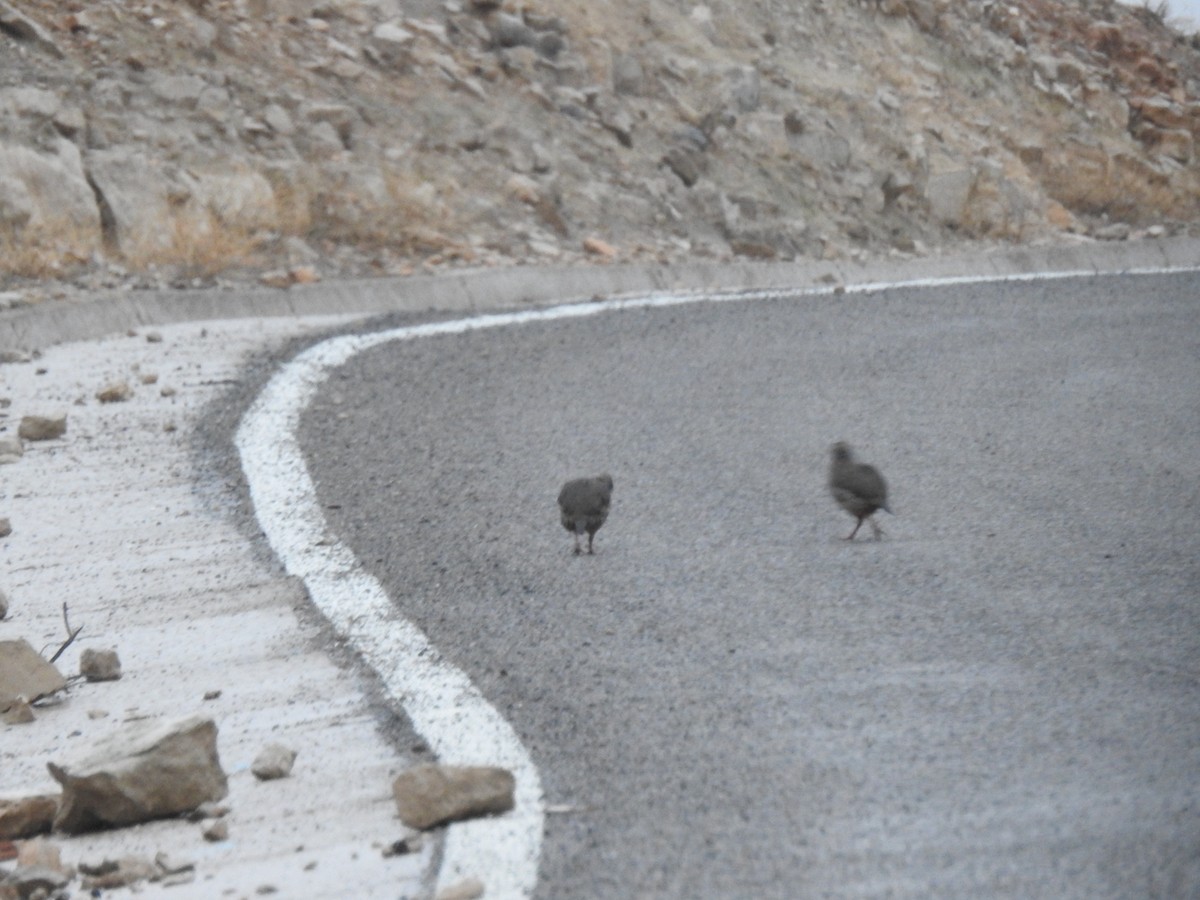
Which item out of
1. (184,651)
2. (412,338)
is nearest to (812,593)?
(184,651)

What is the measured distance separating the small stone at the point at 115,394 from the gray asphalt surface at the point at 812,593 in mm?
1140

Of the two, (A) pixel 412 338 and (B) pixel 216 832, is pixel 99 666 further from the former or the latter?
(A) pixel 412 338

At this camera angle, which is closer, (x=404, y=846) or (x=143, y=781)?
(x=404, y=846)

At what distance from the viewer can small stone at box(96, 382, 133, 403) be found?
990 centimetres

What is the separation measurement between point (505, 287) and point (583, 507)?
352 inches

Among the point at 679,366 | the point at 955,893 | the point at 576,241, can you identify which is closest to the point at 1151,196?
the point at 576,241

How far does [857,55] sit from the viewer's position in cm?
2453

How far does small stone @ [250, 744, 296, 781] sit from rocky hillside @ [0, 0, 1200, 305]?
365 inches

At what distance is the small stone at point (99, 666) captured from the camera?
5395 millimetres

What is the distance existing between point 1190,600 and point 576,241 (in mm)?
12840

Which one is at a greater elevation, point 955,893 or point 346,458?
point 955,893

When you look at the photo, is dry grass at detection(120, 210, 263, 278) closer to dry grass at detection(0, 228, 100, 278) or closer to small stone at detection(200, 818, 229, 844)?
dry grass at detection(0, 228, 100, 278)

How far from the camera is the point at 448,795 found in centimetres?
395

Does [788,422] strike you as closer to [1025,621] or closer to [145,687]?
[1025,621]
